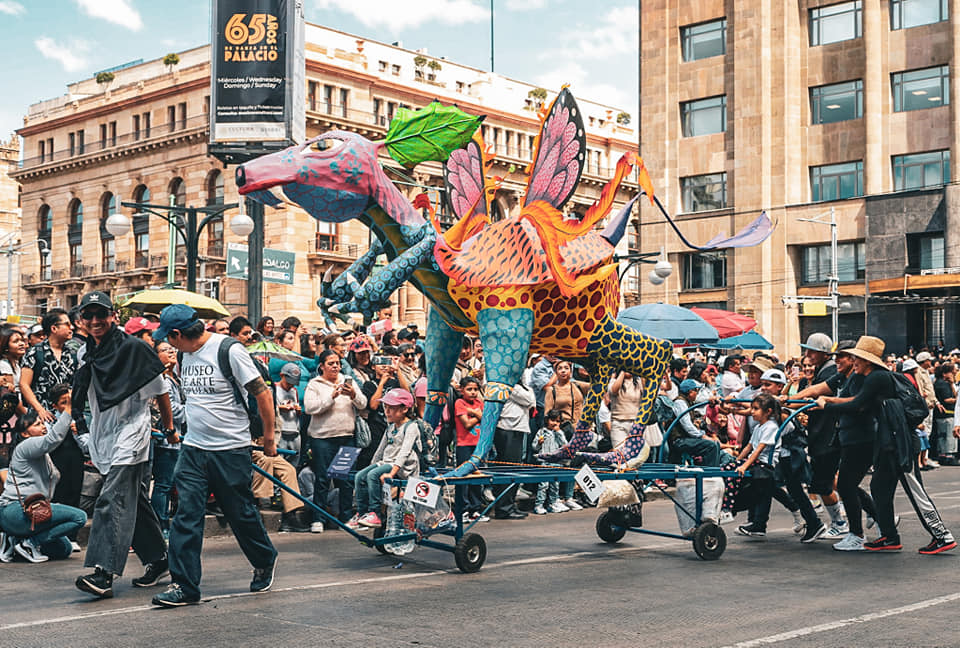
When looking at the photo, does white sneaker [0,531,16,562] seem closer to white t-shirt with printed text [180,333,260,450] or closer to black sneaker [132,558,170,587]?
black sneaker [132,558,170,587]

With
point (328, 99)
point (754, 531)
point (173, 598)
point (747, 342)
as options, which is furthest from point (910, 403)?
point (328, 99)

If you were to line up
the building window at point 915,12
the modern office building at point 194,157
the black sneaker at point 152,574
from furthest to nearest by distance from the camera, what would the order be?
the modern office building at point 194,157 → the building window at point 915,12 → the black sneaker at point 152,574

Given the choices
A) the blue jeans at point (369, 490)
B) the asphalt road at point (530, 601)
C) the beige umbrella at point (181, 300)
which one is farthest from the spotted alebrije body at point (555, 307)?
the beige umbrella at point (181, 300)

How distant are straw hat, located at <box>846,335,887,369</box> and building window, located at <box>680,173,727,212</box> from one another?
34992 millimetres

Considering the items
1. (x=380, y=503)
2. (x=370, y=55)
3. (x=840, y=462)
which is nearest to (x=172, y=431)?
(x=380, y=503)

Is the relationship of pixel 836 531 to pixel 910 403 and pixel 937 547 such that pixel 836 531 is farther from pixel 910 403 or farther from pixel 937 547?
pixel 910 403

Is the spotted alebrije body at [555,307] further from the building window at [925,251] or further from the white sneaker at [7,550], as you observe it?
the building window at [925,251]

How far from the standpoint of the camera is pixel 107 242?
71.1 m

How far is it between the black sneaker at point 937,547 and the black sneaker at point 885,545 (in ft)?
0.87

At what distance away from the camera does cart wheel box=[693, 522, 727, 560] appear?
10.3 metres

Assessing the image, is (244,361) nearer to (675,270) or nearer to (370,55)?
(675,270)

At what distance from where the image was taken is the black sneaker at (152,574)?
29.3 feet

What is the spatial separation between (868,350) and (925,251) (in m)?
33.2

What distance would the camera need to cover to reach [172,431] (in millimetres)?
8969
